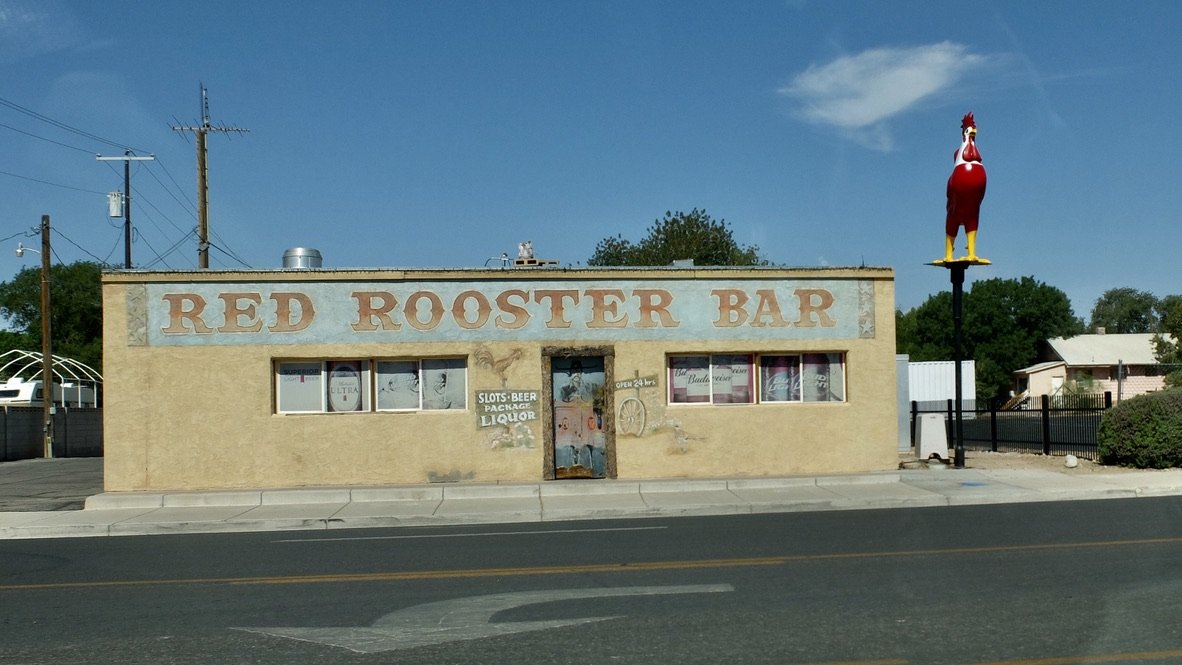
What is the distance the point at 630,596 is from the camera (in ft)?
28.7

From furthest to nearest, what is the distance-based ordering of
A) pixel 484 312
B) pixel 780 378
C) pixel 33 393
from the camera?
pixel 33 393, pixel 780 378, pixel 484 312

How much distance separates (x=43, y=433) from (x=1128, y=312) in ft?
356

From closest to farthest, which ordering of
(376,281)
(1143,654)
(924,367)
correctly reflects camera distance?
(1143,654) < (376,281) < (924,367)

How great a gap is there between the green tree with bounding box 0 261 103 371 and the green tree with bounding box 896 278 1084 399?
56.4 meters

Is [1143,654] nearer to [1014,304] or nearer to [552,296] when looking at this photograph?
[552,296]

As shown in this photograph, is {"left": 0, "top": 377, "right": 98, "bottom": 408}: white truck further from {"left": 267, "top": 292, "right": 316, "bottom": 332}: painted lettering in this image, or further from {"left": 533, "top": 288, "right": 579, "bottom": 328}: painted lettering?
{"left": 533, "top": 288, "right": 579, "bottom": 328}: painted lettering

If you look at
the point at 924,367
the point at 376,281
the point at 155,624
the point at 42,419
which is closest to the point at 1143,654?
the point at 155,624

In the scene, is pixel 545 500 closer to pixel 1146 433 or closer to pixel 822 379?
pixel 822 379

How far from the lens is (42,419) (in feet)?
133

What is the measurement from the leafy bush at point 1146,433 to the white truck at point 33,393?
39.3m

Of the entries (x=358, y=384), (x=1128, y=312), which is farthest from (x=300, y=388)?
(x=1128, y=312)

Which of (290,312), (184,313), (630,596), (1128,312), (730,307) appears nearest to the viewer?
(630,596)

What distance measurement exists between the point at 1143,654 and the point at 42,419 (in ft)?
138

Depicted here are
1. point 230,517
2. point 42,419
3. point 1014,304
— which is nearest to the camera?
point 230,517
